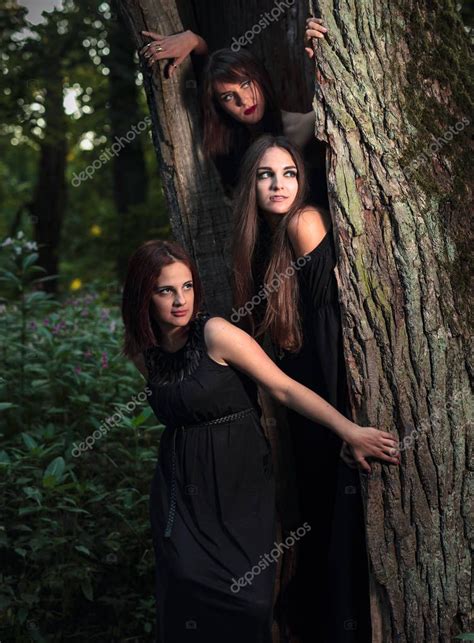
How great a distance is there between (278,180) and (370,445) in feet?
3.86

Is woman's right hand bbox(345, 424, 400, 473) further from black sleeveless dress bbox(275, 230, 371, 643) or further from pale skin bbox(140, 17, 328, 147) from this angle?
pale skin bbox(140, 17, 328, 147)

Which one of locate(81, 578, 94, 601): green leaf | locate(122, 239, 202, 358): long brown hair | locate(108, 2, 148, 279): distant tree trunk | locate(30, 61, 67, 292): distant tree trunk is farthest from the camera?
locate(30, 61, 67, 292): distant tree trunk

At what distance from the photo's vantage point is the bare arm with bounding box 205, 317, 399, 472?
3.21 m

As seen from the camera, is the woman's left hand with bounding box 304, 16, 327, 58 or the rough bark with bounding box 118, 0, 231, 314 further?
the rough bark with bounding box 118, 0, 231, 314

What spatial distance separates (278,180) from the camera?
3.44 m

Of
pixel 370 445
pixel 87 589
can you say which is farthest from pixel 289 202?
pixel 87 589

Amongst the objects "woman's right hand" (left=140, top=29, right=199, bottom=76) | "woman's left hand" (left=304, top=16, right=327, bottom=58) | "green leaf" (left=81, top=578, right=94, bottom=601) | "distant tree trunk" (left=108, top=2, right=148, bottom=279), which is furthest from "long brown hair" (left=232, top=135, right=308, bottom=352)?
"distant tree trunk" (left=108, top=2, right=148, bottom=279)

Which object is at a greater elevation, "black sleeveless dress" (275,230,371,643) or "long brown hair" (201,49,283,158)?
"long brown hair" (201,49,283,158)

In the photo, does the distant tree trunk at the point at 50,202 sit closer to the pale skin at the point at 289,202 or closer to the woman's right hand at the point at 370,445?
the pale skin at the point at 289,202

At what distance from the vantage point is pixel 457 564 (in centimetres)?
341

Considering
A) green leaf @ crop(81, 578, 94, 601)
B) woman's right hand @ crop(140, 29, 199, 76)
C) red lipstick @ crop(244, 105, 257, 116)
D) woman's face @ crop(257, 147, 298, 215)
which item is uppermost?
woman's right hand @ crop(140, 29, 199, 76)

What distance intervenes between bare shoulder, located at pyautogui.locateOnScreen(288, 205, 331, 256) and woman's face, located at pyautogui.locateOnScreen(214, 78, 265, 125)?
0.66 meters

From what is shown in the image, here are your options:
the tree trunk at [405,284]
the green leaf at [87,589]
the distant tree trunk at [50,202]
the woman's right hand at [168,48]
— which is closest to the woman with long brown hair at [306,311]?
the tree trunk at [405,284]

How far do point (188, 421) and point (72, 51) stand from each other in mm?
7231
